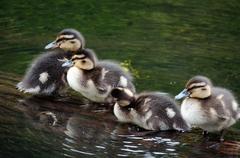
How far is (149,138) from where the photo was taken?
4.64 meters

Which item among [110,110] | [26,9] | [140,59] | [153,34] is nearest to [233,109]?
[110,110]

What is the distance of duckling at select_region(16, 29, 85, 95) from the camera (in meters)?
5.30

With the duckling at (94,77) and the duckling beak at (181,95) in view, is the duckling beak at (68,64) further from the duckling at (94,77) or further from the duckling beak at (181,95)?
the duckling beak at (181,95)

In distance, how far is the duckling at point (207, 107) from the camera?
4.55 m

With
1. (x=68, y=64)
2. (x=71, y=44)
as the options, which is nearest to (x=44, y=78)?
(x=68, y=64)

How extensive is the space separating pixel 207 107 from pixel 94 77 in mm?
961

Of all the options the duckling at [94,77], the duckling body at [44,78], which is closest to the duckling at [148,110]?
the duckling at [94,77]

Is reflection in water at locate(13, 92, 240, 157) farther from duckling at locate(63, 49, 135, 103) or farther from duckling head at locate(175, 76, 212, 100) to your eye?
duckling head at locate(175, 76, 212, 100)

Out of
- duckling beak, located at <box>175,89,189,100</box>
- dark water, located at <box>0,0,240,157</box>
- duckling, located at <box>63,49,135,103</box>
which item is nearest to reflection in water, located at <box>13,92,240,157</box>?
dark water, located at <box>0,0,240,157</box>

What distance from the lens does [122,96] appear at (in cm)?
483

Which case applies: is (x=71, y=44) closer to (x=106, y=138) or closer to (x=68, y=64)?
(x=68, y=64)

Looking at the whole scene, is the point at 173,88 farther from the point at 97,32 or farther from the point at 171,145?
the point at 97,32

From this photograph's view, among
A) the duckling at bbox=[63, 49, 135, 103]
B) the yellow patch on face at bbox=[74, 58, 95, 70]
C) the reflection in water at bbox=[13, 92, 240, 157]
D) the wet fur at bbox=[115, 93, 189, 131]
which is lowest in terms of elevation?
the reflection in water at bbox=[13, 92, 240, 157]

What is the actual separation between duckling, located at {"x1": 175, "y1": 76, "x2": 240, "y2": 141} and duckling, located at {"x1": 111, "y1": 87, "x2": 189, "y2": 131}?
0.10 m
